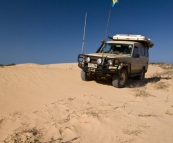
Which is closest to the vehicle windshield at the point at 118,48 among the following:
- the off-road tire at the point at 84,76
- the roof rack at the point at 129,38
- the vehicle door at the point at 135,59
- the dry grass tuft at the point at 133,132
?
the vehicle door at the point at 135,59

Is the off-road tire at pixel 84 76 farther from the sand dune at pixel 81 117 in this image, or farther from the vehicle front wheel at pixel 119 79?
the sand dune at pixel 81 117

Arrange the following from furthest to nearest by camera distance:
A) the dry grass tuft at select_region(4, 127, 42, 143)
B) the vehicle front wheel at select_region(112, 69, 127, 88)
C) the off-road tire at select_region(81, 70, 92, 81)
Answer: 1. the off-road tire at select_region(81, 70, 92, 81)
2. the vehicle front wheel at select_region(112, 69, 127, 88)
3. the dry grass tuft at select_region(4, 127, 42, 143)

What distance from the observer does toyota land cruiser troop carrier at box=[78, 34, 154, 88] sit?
6.37 meters

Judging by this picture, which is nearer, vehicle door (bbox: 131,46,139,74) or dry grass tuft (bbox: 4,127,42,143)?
dry grass tuft (bbox: 4,127,42,143)

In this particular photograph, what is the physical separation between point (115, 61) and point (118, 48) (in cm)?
157

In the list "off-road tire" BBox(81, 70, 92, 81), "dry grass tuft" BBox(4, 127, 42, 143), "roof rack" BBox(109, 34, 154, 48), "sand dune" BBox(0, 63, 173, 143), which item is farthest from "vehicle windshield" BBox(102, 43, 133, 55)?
"dry grass tuft" BBox(4, 127, 42, 143)

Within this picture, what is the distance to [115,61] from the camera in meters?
6.27

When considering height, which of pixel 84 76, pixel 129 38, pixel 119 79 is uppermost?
pixel 129 38

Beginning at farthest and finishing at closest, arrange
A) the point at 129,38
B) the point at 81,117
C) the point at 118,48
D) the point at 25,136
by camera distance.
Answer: the point at 129,38 → the point at 118,48 → the point at 81,117 → the point at 25,136

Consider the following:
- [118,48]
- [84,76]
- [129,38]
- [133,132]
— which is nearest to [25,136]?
[133,132]

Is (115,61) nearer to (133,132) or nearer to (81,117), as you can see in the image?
(81,117)

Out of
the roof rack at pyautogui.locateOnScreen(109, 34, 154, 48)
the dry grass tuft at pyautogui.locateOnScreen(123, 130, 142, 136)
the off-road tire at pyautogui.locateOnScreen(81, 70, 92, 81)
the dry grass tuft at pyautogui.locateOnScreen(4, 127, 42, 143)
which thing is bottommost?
the dry grass tuft at pyautogui.locateOnScreen(123, 130, 142, 136)

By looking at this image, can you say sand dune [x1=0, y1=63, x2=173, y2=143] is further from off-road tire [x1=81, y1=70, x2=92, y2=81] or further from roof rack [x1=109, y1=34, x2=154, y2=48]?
roof rack [x1=109, y1=34, x2=154, y2=48]

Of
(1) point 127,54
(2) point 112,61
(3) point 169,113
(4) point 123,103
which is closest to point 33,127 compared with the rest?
(4) point 123,103
